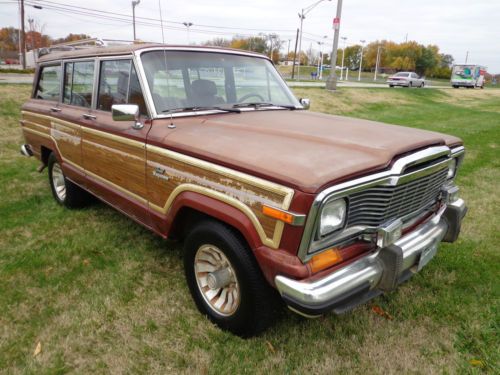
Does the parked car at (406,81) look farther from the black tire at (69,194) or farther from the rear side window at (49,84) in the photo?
the black tire at (69,194)

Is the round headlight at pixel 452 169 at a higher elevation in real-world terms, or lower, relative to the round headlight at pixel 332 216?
higher

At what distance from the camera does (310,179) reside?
78.7 inches

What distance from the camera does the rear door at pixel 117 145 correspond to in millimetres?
3186

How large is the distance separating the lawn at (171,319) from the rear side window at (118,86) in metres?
1.48

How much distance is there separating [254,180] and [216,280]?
0.86 meters

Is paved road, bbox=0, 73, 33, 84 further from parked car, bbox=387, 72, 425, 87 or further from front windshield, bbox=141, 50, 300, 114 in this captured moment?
parked car, bbox=387, 72, 425, 87

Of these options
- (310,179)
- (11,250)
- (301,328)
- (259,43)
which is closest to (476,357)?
(301,328)

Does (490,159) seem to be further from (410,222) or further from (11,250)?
(11,250)

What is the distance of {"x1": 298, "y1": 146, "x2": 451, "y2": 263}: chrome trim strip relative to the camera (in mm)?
1982

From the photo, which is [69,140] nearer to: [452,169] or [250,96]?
[250,96]

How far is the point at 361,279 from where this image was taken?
2203 mm

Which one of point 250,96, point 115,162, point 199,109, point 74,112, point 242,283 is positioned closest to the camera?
point 242,283

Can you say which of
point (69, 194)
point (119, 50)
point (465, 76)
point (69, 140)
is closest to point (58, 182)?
point (69, 194)

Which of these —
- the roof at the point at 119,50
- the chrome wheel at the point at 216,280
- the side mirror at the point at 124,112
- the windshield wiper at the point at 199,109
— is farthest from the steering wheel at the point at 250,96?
the chrome wheel at the point at 216,280
